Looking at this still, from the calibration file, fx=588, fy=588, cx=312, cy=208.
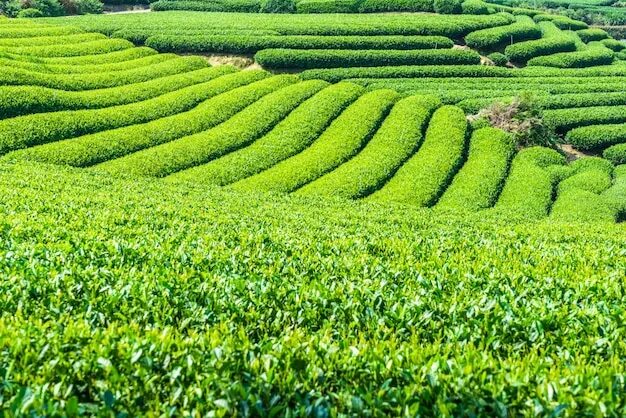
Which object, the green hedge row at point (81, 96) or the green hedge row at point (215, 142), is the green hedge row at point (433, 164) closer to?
the green hedge row at point (215, 142)

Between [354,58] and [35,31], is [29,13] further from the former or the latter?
[354,58]

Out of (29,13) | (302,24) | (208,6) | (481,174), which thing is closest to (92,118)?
(481,174)

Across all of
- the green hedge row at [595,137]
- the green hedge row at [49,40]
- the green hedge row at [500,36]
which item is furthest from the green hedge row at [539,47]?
the green hedge row at [49,40]

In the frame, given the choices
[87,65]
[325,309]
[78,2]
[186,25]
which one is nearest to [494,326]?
[325,309]

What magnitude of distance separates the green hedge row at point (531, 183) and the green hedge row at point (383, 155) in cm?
822

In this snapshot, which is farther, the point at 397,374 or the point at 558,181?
the point at 558,181

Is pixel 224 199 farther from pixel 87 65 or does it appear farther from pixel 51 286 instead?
pixel 87 65

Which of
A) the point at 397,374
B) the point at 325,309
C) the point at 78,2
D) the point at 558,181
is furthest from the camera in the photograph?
the point at 78,2

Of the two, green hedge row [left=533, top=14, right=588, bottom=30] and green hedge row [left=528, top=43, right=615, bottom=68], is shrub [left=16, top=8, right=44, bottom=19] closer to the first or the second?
green hedge row [left=528, top=43, right=615, bottom=68]

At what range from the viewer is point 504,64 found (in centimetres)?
8331

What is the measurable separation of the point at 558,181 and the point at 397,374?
4449cm

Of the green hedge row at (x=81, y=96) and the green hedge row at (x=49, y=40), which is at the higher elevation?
the green hedge row at (x=49, y=40)

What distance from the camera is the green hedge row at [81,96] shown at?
137 feet

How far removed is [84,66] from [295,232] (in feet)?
144
